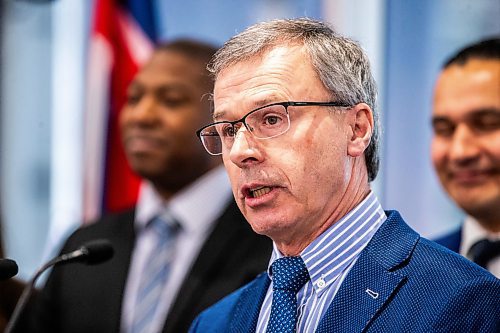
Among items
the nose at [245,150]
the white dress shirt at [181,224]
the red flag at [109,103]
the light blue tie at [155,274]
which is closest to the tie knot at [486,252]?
the nose at [245,150]

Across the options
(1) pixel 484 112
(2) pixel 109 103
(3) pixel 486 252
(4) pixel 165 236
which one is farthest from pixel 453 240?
(2) pixel 109 103

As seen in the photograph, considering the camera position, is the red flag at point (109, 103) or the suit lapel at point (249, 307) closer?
the suit lapel at point (249, 307)

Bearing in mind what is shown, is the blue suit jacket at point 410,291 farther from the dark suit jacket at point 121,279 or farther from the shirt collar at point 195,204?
the shirt collar at point 195,204

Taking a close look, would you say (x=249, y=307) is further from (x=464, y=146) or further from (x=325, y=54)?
(x=464, y=146)

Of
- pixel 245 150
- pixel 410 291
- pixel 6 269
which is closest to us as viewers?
pixel 410 291

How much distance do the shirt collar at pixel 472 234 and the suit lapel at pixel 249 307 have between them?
0.87 metres

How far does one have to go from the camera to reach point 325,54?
209 centimetres

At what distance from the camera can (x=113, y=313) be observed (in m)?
3.43

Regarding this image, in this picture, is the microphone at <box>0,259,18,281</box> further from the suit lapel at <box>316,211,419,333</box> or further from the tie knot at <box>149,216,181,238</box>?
the tie knot at <box>149,216,181,238</box>

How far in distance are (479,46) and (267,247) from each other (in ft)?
3.33

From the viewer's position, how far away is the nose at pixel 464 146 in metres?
2.93

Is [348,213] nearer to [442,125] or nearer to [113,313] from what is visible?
[442,125]

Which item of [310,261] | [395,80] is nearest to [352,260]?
[310,261]

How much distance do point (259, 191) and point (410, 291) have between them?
1.34ft
